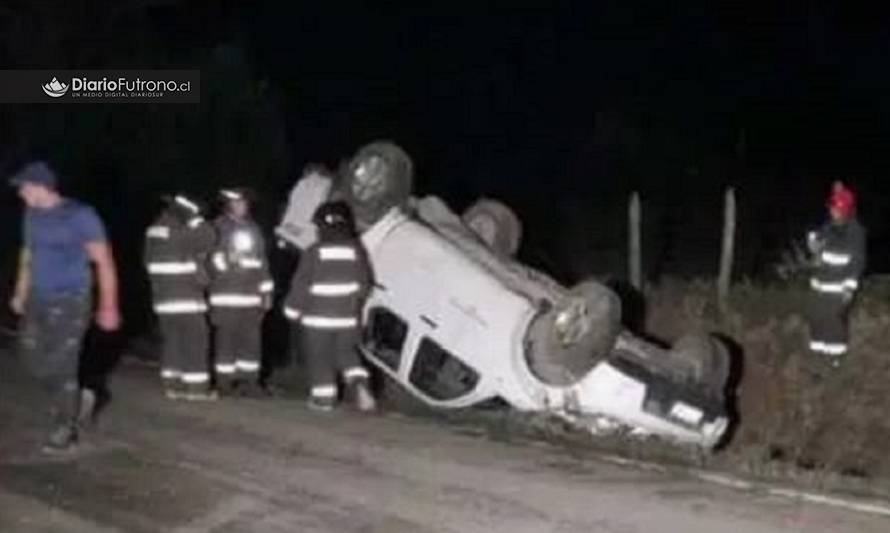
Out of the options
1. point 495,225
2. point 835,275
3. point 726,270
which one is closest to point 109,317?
point 495,225

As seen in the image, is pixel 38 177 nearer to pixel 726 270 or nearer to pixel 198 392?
pixel 198 392

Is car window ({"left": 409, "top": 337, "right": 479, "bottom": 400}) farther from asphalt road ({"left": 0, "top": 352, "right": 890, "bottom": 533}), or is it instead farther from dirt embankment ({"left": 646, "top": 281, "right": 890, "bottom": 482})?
dirt embankment ({"left": 646, "top": 281, "right": 890, "bottom": 482})

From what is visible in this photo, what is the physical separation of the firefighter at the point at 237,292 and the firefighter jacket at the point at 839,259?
4616 millimetres

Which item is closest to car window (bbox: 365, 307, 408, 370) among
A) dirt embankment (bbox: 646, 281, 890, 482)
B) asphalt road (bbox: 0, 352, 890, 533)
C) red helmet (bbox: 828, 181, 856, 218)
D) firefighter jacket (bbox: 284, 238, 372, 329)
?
firefighter jacket (bbox: 284, 238, 372, 329)

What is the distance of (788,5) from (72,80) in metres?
16.6

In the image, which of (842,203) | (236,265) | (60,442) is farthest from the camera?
(842,203)

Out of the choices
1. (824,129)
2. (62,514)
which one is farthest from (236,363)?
(824,129)

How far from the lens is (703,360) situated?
15.5 m

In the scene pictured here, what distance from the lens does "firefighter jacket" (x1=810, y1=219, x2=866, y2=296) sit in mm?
17411

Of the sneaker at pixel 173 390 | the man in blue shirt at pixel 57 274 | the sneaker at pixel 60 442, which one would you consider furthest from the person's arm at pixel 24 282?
the sneaker at pixel 173 390

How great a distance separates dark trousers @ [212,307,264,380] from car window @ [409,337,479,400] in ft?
4.30

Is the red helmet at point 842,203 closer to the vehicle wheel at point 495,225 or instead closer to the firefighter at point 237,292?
the vehicle wheel at point 495,225

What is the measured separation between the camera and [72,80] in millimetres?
30953

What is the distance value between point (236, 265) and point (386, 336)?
1257 millimetres
